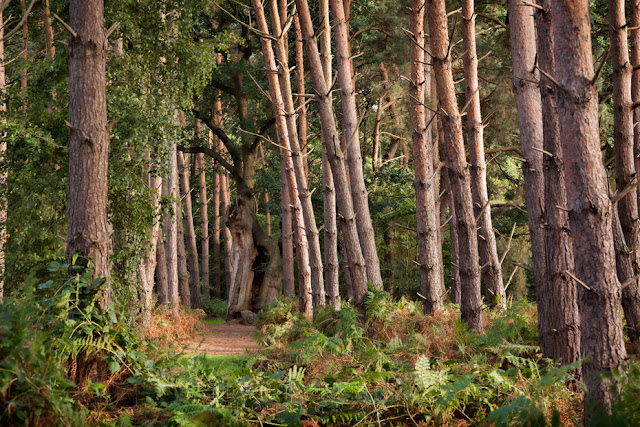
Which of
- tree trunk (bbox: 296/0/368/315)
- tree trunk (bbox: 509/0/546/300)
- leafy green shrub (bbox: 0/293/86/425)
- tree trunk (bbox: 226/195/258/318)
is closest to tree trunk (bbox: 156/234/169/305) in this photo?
tree trunk (bbox: 226/195/258/318)

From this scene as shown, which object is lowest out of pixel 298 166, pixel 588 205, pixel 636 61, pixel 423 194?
pixel 588 205

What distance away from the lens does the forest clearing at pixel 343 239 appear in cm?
415

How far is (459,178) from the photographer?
7.53 m

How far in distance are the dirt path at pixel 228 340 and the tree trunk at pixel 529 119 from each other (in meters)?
6.12

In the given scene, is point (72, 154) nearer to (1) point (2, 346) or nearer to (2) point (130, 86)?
(1) point (2, 346)

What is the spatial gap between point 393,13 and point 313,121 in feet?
15.8

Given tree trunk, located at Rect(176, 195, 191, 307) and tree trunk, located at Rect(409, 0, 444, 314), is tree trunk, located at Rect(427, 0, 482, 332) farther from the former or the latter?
tree trunk, located at Rect(176, 195, 191, 307)

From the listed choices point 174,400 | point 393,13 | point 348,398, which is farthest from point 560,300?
point 393,13

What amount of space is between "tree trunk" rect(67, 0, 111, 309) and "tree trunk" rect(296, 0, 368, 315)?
374 cm

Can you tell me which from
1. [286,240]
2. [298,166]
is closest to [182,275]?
[286,240]

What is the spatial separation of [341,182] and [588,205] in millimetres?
5046

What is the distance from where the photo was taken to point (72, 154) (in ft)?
19.1

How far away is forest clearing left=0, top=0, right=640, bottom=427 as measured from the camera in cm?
415

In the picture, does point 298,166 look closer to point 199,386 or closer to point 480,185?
point 480,185
